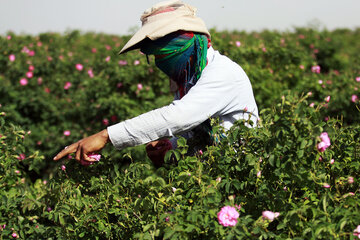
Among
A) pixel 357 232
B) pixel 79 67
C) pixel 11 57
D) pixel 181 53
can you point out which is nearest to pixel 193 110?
pixel 181 53

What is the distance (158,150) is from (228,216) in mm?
953

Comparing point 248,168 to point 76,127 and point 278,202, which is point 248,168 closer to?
point 278,202

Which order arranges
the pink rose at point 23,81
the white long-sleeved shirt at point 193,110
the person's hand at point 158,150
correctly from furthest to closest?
the pink rose at point 23,81
the person's hand at point 158,150
the white long-sleeved shirt at point 193,110

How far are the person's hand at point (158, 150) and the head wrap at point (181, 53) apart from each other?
42cm

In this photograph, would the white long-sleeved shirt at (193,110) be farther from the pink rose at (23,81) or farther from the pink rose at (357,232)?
the pink rose at (23,81)

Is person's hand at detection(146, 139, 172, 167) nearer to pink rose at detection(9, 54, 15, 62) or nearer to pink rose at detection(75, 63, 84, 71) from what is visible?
pink rose at detection(9, 54, 15, 62)

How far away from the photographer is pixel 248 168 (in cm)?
194

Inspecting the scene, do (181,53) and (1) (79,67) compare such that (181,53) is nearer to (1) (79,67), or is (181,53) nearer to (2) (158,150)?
(2) (158,150)

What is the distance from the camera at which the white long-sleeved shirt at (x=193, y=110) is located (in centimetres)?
197

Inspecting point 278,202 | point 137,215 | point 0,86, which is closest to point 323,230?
point 278,202

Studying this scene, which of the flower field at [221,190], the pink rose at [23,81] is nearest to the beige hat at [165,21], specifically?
the flower field at [221,190]

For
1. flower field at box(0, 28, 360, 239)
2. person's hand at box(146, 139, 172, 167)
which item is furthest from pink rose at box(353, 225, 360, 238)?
person's hand at box(146, 139, 172, 167)

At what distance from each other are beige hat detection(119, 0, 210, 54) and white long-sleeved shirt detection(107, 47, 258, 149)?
21 cm

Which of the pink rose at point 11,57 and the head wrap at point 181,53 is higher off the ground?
the head wrap at point 181,53
